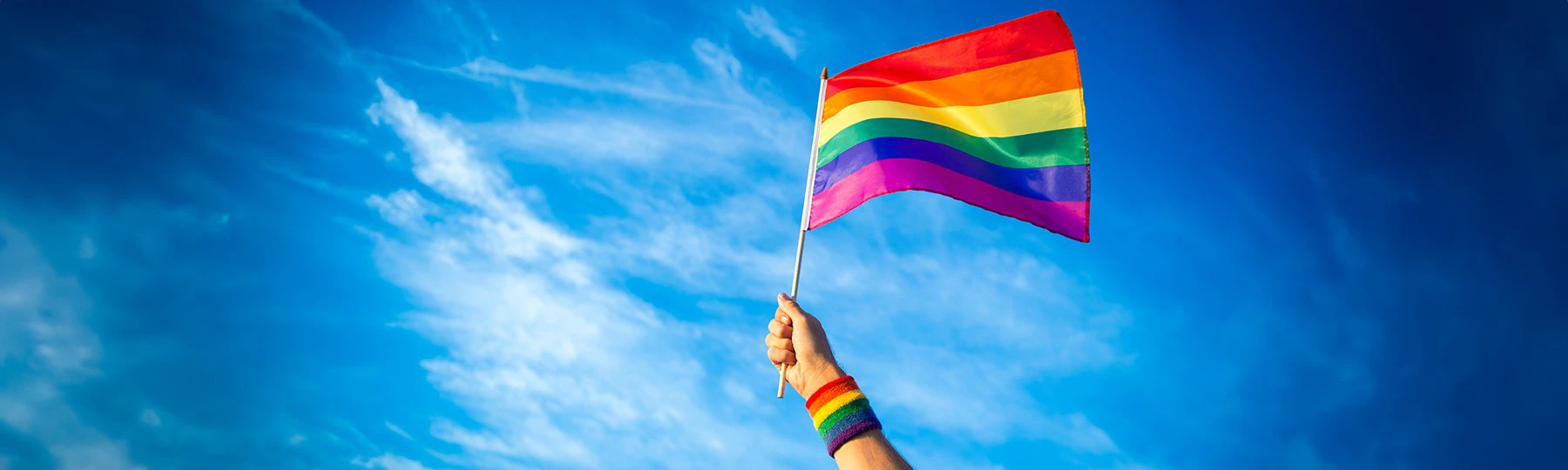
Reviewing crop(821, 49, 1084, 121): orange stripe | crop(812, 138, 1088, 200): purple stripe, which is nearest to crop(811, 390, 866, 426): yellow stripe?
crop(812, 138, 1088, 200): purple stripe

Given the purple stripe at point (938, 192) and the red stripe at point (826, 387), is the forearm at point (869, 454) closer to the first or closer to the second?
the red stripe at point (826, 387)

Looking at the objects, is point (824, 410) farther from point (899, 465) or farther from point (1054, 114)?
point (1054, 114)

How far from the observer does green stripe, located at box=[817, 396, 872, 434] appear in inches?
158

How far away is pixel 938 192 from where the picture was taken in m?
8.38

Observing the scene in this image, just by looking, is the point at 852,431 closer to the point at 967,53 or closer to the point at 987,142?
the point at 987,142

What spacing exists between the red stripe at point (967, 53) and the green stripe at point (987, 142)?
22.6 inches

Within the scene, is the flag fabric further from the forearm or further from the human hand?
the forearm

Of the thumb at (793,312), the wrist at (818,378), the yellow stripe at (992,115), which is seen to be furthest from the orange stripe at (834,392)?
the yellow stripe at (992,115)

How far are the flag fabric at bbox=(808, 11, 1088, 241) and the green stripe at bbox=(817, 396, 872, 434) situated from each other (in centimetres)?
406

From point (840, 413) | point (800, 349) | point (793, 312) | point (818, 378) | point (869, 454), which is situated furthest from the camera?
point (793, 312)

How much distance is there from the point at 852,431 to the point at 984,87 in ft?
18.8

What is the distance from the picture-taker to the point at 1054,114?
8703 millimetres

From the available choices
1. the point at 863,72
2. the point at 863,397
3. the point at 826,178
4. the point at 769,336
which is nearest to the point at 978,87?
the point at 863,72

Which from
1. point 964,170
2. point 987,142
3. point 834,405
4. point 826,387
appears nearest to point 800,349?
point 826,387
